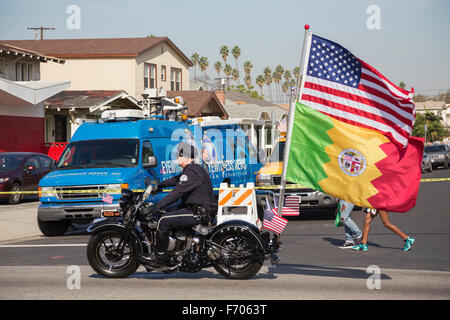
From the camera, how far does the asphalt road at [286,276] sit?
761 centimetres

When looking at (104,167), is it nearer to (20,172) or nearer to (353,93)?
(353,93)

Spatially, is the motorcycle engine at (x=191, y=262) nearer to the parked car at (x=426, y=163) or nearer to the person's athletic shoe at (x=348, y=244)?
the person's athletic shoe at (x=348, y=244)

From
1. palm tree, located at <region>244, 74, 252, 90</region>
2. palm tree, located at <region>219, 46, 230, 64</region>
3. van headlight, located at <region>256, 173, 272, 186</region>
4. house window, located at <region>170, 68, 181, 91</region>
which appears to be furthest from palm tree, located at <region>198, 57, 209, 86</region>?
van headlight, located at <region>256, 173, 272, 186</region>

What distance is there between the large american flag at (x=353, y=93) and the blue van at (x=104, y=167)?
452 centimetres

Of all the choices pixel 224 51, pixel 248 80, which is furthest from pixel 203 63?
pixel 248 80

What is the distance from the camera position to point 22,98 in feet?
92.2

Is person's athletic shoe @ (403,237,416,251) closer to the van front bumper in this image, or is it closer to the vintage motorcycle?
the vintage motorcycle

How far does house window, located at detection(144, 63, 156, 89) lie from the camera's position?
41.8 metres

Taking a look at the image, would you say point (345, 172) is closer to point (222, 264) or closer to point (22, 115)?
point (222, 264)

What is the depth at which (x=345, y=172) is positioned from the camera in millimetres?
8352

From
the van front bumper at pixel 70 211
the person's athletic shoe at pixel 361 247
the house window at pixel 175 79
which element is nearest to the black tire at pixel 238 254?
the person's athletic shoe at pixel 361 247

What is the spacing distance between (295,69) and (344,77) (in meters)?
153
